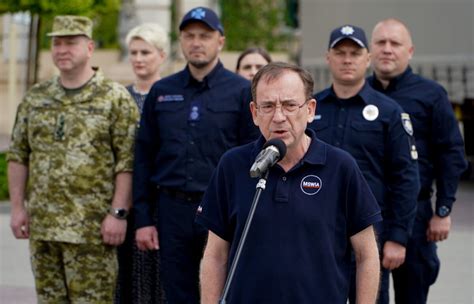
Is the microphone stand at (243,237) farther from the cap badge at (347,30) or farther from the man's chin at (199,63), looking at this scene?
the man's chin at (199,63)

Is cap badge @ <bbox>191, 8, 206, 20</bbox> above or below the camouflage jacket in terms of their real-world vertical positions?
above

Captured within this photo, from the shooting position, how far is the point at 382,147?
22.7ft

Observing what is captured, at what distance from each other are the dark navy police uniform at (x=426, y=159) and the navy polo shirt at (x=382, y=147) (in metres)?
0.68

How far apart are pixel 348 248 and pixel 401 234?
2.17 m

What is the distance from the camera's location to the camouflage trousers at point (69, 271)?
277 inches

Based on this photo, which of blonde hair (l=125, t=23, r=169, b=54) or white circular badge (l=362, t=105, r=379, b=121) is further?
blonde hair (l=125, t=23, r=169, b=54)

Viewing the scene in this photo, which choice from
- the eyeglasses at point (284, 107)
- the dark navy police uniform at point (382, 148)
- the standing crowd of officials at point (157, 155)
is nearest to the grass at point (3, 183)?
the standing crowd of officials at point (157, 155)

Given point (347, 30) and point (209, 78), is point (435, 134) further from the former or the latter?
point (209, 78)

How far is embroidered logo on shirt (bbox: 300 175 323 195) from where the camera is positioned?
4590 millimetres

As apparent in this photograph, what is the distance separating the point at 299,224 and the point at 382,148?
2.46m

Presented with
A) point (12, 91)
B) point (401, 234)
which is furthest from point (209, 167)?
point (12, 91)

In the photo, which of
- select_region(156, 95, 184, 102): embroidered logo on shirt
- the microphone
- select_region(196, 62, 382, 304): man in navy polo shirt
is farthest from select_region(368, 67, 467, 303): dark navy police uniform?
the microphone

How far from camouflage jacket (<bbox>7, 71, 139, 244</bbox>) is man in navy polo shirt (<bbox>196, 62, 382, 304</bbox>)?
239cm

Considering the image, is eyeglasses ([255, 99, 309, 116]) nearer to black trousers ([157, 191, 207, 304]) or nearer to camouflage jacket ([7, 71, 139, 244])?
black trousers ([157, 191, 207, 304])
